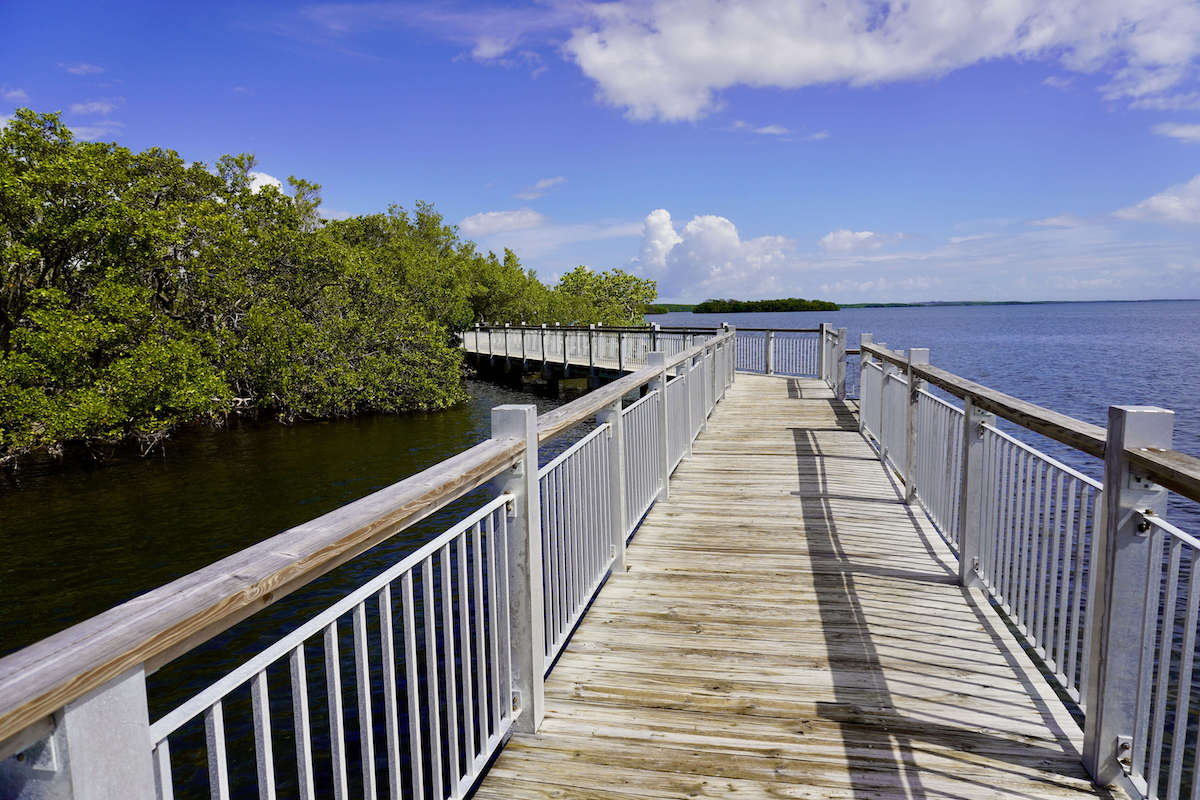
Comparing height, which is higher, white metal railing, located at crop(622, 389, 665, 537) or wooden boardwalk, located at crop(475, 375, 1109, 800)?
white metal railing, located at crop(622, 389, 665, 537)

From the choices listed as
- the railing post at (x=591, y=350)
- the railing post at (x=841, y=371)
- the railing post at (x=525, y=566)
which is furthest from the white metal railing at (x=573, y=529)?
the railing post at (x=591, y=350)

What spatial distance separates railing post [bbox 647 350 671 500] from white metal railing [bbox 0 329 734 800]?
0.11ft

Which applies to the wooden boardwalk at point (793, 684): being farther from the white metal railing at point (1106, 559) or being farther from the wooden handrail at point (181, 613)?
the wooden handrail at point (181, 613)

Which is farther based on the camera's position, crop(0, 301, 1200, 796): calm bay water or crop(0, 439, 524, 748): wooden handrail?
crop(0, 301, 1200, 796): calm bay water

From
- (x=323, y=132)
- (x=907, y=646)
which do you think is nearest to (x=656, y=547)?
(x=907, y=646)

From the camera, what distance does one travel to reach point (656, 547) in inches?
219

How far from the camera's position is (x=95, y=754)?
986 millimetres

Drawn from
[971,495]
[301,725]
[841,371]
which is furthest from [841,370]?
[301,725]

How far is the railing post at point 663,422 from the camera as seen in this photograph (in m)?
6.32

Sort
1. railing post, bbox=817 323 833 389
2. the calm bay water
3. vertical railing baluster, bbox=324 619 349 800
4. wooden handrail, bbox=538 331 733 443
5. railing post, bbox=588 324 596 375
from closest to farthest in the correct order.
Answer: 1. vertical railing baluster, bbox=324 619 349 800
2. wooden handrail, bbox=538 331 733 443
3. the calm bay water
4. railing post, bbox=817 323 833 389
5. railing post, bbox=588 324 596 375

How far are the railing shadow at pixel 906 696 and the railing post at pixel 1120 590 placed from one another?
21 cm

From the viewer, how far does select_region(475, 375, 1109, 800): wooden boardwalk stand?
2707mm

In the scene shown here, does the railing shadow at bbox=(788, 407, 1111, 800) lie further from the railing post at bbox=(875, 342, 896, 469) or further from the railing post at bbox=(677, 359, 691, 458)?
the railing post at bbox=(677, 359, 691, 458)

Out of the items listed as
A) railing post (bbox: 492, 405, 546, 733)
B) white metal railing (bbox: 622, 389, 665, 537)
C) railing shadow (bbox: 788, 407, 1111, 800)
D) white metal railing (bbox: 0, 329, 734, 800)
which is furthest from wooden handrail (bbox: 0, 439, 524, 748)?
white metal railing (bbox: 622, 389, 665, 537)
